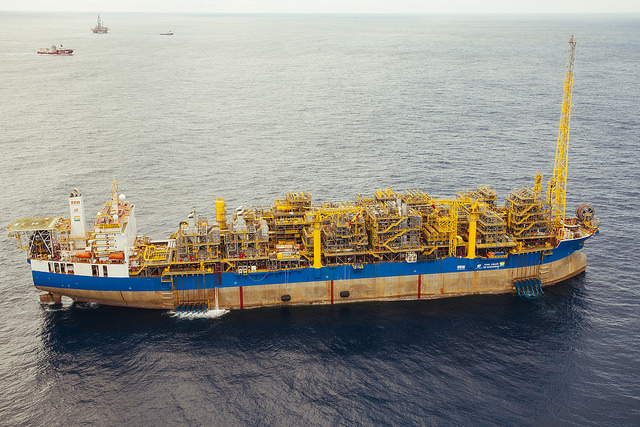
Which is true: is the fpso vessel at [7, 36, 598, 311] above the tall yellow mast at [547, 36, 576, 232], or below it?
below

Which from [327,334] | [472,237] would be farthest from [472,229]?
[327,334]

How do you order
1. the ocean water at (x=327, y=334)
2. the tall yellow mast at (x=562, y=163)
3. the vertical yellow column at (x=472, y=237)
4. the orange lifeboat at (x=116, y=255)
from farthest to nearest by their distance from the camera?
1. the tall yellow mast at (x=562, y=163)
2. the vertical yellow column at (x=472, y=237)
3. the orange lifeboat at (x=116, y=255)
4. the ocean water at (x=327, y=334)

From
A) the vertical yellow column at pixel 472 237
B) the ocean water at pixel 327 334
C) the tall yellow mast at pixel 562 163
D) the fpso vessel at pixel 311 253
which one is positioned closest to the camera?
the ocean water at pixel 327 334

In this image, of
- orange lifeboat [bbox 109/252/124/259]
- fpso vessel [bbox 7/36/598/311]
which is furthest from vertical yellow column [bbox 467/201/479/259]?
orange lifeboat [bbox 109/252/124/259]

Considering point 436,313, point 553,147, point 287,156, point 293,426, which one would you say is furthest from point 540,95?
point 293,426

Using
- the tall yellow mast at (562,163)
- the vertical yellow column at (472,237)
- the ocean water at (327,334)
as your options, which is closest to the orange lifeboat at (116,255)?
the ocean water at (327,334)

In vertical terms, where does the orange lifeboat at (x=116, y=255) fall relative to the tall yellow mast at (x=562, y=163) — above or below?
below

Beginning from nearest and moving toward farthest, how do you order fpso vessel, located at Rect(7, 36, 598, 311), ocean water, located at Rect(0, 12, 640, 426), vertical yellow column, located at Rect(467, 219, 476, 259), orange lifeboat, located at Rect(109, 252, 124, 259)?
1. ocean water, located at Rect(0, 12, 640, 426)
2. orange lifeboat, located at Rect(109, 252, 124, 259)
3. fpso vessel, located at Rect(7, 36, 598, 311)
4. vertical yellow column, located at Rect(467, 219, 476, 259)

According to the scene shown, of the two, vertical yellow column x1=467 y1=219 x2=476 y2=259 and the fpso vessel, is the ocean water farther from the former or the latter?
vertical yellow column x1=467 y1=219 x2=476 y2=259

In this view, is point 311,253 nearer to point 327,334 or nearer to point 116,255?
point 327,334

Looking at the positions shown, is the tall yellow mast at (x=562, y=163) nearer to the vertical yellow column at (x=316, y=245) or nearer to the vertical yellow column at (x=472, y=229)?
the vertical yellow column at (x=472, y=229)
